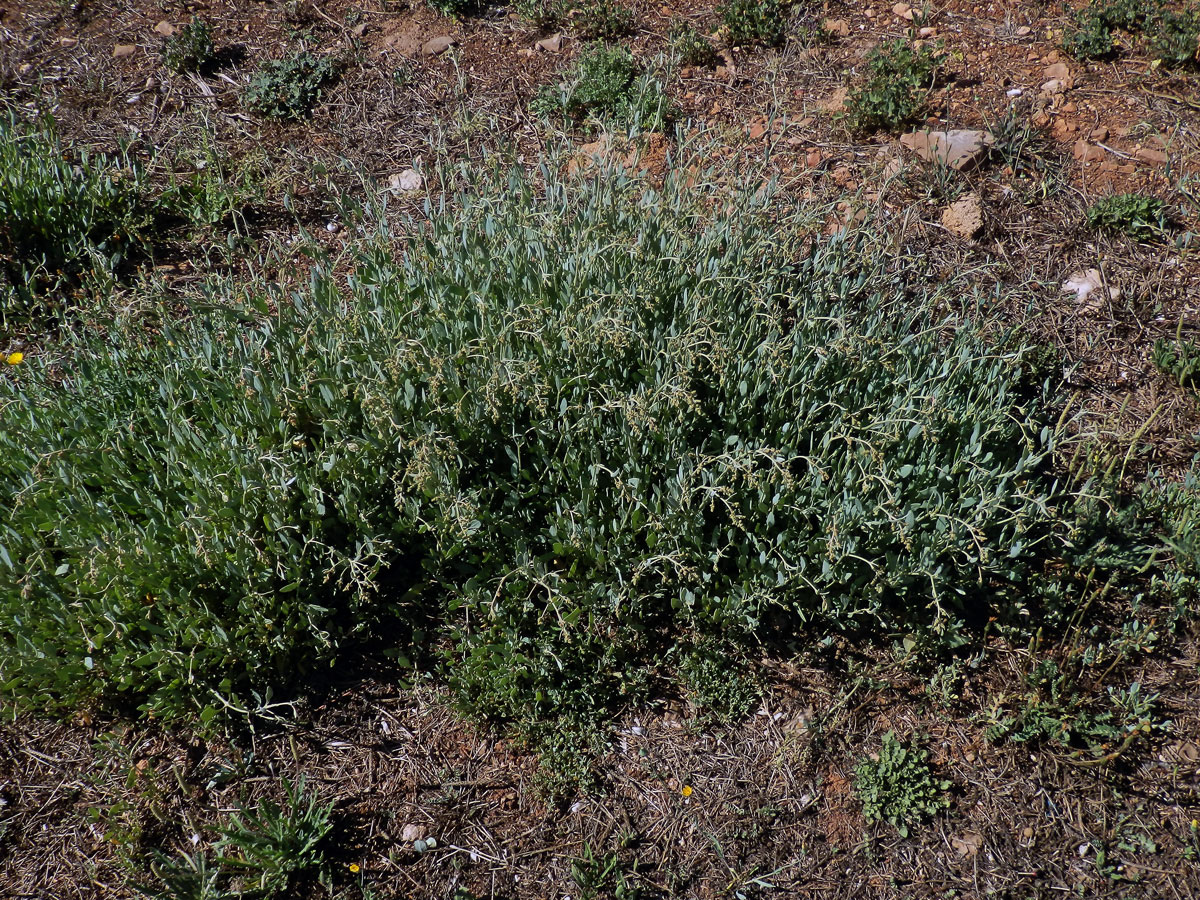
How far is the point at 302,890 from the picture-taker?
2.53 metres

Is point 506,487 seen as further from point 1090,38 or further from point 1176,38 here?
point 1176,38

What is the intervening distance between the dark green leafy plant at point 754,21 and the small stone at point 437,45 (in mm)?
1671

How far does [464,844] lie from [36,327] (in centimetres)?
301

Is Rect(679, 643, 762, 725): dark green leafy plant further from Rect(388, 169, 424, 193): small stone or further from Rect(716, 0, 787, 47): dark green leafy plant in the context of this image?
Rect(716, 0, 787, 47): dark green leafy plant

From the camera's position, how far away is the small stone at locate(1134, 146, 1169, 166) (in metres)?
4.40

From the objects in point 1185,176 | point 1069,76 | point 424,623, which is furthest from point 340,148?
point 1185,176

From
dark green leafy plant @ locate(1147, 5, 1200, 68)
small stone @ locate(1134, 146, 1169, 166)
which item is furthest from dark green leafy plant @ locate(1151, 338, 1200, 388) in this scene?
dark green leafy plant @ locate(1147, 5, 1200, 68)

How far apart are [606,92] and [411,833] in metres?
3.86

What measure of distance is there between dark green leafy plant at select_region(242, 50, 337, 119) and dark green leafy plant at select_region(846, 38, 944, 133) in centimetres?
305

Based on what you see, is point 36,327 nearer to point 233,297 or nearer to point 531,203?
point 233,297

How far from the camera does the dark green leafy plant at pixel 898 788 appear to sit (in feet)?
8.92

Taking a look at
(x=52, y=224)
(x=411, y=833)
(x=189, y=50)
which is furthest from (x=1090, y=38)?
(x=52, y=224)

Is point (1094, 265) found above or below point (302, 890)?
above

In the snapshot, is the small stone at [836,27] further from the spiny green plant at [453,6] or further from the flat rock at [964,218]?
the spiny green plant at [453,6]
